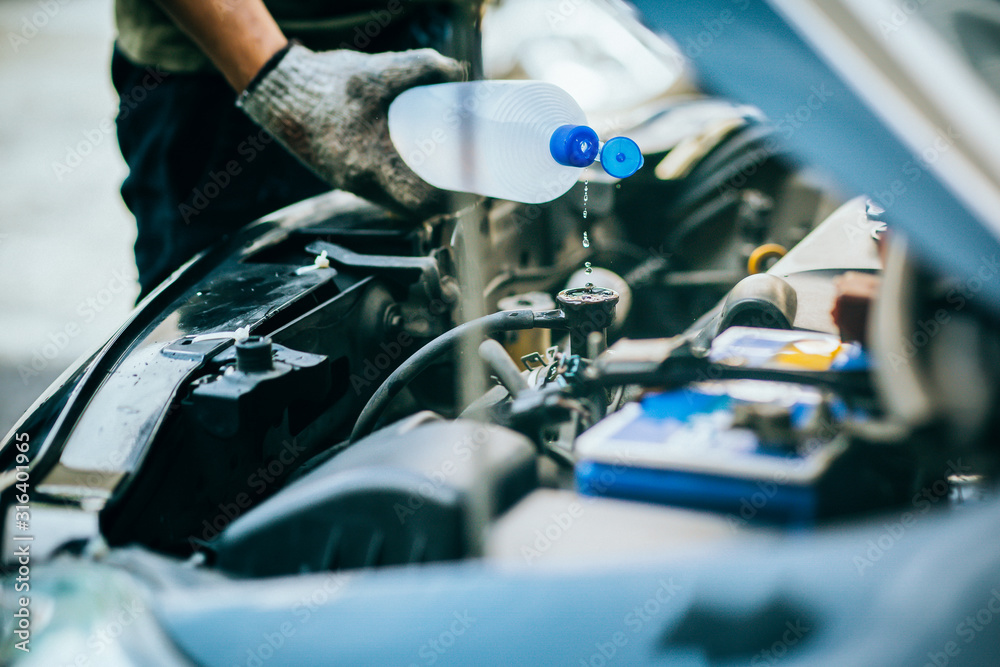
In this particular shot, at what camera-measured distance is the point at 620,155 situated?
1.13 m

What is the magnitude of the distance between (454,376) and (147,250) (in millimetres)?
1015

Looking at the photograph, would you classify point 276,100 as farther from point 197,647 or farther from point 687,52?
point 197,647

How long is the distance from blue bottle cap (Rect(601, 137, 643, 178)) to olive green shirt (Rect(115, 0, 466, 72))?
784mm

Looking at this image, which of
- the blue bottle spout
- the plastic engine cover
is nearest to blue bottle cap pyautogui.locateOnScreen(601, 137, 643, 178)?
the blue bottle spout

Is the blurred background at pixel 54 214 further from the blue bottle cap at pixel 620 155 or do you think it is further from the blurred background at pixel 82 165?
the blue bottle cap at pixel 620 155

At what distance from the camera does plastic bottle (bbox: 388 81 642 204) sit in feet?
4.47

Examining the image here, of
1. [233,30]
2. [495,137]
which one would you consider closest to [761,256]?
[495,137]

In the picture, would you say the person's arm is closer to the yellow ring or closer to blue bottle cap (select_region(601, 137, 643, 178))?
blue bottle cap (select_region(601, 137, 643, 178))

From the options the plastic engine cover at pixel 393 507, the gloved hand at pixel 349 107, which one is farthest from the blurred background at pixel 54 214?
the plastic engine cover at pixel 393 507

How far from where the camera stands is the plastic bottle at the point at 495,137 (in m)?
1.36

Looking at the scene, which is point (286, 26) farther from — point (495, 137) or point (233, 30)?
point (495, 137)

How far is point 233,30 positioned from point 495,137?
1.97 ft

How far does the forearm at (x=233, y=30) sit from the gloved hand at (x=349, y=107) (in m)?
0.05

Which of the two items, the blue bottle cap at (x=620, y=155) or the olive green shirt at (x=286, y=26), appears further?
the olive green shirt at (x=286, y=26)
